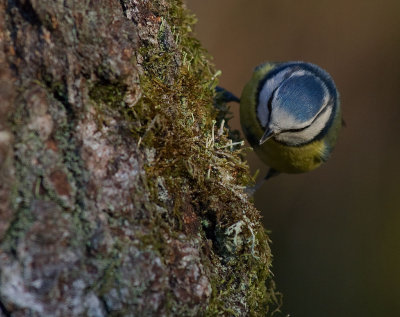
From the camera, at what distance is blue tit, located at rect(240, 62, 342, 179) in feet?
6.96

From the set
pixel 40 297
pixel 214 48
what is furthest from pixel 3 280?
pixel 214 48

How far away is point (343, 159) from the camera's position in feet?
13.1

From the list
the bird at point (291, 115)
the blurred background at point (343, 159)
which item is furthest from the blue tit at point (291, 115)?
→ the blurred background at point (343, 159)

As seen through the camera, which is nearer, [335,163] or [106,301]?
[106,301]

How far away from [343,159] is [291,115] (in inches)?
81.8

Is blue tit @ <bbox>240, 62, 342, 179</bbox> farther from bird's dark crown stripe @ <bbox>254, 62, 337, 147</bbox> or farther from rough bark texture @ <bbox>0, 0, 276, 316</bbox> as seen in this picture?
rough bark texture @ <bbox>0, 0, 276, 316</bbox>

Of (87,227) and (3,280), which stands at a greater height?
(87,227)

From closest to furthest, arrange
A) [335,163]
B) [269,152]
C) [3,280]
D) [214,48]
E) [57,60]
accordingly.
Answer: [3,280] → [57,60] → [269,152] → [214,48] → [335,163]

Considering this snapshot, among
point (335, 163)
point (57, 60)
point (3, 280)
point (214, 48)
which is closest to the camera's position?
point (3, 280)

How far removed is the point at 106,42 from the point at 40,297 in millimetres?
587

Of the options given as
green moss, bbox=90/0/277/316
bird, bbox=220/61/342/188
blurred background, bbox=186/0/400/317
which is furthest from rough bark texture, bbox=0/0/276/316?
blurred background, bbox=186/0/400/317

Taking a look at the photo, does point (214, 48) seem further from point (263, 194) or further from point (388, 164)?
point (388, 164)

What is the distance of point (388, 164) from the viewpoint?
3867 millimetres

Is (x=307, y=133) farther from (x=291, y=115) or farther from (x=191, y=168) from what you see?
(x=191, y=168)
